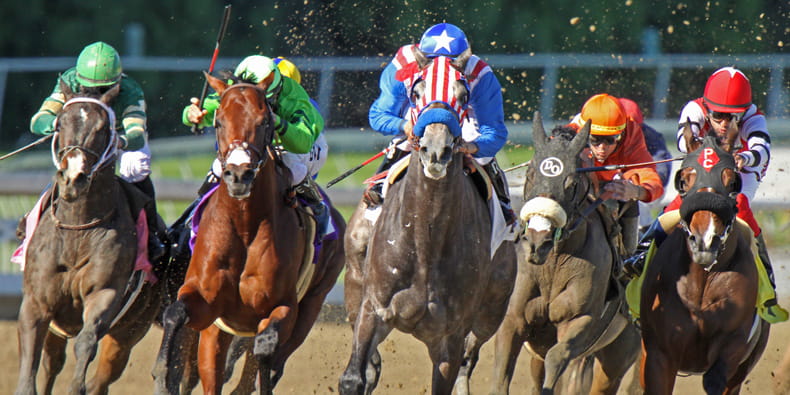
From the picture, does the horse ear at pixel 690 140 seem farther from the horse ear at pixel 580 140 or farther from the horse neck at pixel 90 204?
the horse neck at pixel 90 204

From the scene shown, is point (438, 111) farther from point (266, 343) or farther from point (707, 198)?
point (266, 343)

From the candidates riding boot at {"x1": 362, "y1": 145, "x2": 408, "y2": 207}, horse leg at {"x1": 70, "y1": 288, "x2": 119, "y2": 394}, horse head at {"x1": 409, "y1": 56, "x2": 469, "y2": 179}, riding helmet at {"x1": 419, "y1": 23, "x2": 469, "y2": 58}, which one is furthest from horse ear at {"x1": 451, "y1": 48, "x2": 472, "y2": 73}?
horse leg at {"x1": 70, "y1": 288, "x2": 119, "y2": 394}

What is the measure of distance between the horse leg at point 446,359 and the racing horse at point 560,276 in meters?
0.49

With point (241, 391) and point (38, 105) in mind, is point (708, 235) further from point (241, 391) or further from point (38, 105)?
point (38, 105)

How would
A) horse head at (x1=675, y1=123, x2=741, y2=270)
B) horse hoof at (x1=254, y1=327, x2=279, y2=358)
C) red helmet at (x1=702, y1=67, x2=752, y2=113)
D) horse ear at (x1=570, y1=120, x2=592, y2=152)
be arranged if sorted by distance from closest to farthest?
horse head at (x1=675, y1=123, x2=741, y2=270)
horse hoof at (x1=254, y1=327, x2=279, y2=358)
horse ear at (x1=570, y1=120, x2=592, y2=152)
red helmet at (x1=702, y1=67, x2=752, y2=113)

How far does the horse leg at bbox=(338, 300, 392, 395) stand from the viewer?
654 centimetres

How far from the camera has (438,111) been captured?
20.5 ft

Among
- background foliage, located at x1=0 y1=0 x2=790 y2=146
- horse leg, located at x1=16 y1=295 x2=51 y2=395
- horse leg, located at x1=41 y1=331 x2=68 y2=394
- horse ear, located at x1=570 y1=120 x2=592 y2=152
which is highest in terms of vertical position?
background foliage, located at x1=0 y1=0 x2=790 y2=146

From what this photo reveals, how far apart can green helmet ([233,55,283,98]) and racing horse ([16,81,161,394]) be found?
2.33 ft

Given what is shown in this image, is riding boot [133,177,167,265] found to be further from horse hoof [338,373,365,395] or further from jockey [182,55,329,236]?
horse hoof [338,373,365,395]

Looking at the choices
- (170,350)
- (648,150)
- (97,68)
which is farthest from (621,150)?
(97,68)


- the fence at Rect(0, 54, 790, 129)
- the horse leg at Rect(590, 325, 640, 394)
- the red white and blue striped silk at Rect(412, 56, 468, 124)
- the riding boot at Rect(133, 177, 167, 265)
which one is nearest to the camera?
the red white and blue striped silk at Rect(412, 56, 468, 124)

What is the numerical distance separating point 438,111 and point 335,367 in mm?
4406

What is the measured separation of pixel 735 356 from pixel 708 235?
755mm
